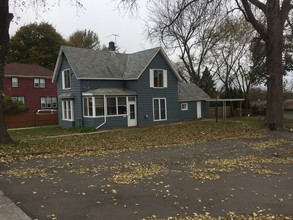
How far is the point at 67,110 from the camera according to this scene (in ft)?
99.0

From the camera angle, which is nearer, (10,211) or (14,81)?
(10,211)

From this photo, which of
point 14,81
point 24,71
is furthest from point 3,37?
point 24,71

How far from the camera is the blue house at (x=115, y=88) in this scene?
27922 mm

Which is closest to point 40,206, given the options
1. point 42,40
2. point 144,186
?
point 144,186

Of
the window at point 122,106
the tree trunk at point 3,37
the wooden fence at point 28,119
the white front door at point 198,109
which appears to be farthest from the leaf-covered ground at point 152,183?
the white front door at point 198,109

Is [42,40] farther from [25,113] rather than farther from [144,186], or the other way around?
[144,186]

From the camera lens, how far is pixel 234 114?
148 feet

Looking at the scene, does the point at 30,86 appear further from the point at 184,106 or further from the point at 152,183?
the point at 152,183

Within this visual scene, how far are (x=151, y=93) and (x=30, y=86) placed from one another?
69.9ft

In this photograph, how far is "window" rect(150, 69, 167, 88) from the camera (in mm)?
31016

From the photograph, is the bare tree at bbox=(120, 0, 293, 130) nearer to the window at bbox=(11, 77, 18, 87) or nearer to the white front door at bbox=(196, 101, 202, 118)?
the white front door at bbox=(196, 101, 202, 118)

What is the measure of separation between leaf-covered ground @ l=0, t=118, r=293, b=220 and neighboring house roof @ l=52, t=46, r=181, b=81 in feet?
47.3

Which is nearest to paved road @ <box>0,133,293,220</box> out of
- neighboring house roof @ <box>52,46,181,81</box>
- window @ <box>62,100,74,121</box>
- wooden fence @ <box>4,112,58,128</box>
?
neighboring house roof @ <box>52,46,181,81</box>

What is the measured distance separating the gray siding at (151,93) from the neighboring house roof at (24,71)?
1991 centimetres
